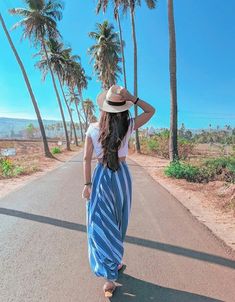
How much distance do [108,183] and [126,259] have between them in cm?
135

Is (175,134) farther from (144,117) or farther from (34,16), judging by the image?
(34,16)

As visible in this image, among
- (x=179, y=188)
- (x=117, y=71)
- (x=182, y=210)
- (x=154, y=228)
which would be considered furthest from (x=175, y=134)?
(x=117, y=71)

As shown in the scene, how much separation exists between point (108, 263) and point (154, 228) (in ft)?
8.15

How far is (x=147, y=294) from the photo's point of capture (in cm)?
357

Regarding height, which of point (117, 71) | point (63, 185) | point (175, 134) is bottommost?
point (63, 185)

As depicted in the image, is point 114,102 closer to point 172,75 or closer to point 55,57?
point 172,75

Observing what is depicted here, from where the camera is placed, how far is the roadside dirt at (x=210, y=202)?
5.96 metres

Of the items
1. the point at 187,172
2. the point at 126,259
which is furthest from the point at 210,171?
the point at 126,259

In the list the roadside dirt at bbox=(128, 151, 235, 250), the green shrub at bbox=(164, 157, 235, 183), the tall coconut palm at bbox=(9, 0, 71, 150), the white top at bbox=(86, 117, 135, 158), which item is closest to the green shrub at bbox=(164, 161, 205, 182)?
the green shrub at bbox=(164, 157, 235, 183)

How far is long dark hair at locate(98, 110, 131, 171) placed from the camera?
360 centimetres

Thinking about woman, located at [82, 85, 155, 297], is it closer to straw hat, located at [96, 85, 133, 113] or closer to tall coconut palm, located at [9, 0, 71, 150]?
straw hat, located at [96, 85, 133, 113]

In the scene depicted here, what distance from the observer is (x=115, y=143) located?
3617 millimetres

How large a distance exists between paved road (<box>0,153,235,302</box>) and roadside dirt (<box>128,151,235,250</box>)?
9.1 inches

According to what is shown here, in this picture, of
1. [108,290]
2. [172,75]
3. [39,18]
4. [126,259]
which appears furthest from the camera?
[39,18]
